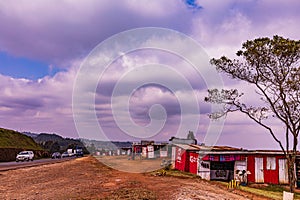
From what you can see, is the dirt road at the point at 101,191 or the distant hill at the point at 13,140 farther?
the distant hill at the point at 13,140

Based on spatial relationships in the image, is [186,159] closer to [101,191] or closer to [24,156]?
[101,191]

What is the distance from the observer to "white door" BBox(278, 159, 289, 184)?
34062 mm

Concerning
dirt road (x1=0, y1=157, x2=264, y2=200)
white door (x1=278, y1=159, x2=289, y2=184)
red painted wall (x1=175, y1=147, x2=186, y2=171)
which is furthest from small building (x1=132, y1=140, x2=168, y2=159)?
dirt road (x1=0, y1=157, x2=264, y2=200)

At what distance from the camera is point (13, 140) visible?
67.6m

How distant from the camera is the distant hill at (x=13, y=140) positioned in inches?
2457

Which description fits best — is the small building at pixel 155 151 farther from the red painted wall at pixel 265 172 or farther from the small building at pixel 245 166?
the red painted wall at pixel 265 172

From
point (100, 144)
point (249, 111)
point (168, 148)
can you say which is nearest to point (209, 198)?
point (249, 111)

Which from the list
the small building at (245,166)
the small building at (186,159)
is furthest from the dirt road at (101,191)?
the small building at (186,159)

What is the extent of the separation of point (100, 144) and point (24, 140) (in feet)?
92.4

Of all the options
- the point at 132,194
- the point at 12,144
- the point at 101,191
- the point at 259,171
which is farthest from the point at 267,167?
the point at 12,144

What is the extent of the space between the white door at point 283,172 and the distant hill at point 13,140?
156ft

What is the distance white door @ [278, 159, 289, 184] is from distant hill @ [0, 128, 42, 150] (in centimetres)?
4743

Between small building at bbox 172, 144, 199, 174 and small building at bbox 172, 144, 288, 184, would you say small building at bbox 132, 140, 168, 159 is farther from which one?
small building at bbox 172, 144, 288, 184

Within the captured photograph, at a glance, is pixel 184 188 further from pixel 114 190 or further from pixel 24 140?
pixel 24 140
